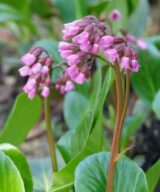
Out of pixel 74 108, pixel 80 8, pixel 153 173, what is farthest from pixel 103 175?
pixel 80 8

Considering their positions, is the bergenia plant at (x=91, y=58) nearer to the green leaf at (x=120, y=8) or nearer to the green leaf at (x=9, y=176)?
the green leaf at (x=9, y=176)

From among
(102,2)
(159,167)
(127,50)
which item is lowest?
(159,167)

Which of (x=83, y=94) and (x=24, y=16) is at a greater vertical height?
(x=24, y=16)

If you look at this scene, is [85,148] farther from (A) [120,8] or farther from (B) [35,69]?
(A) [120,8]

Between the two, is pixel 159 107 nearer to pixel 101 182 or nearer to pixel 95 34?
pixel 101 182

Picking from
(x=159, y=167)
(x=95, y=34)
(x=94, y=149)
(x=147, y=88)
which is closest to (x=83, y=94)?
(x=147, y=88)

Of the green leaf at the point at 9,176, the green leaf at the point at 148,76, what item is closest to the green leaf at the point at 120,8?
the green leaf at the point at 148,76

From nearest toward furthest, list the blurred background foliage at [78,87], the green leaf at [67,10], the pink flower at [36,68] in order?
the pink flower at [36,68] < the blurred background foliage at [78,87] < the green leaf at [67,10]
